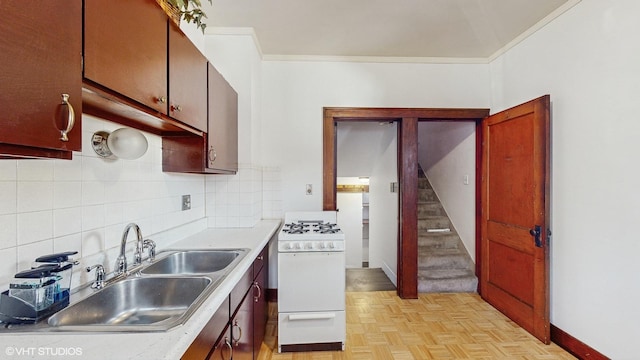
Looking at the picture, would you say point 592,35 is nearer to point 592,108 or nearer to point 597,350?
point 592,108

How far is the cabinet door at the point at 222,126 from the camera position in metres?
1.95

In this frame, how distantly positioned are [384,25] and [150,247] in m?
2.47

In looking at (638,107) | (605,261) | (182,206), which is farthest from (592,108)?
(182,206)

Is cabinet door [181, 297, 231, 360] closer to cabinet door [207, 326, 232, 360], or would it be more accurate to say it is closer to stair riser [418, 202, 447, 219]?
cabinet door [207, 326, 232, 360]

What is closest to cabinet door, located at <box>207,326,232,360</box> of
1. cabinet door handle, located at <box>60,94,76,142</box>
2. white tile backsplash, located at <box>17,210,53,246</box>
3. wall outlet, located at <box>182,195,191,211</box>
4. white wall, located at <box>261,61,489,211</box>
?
white tile backsplash, located at <box>17,210,53,246</box>

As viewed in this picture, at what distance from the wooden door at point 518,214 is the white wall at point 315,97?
2.36 ft

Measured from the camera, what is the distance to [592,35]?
2.05 meters

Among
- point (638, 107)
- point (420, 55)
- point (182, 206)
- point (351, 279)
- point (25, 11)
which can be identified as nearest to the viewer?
point (25, 11)

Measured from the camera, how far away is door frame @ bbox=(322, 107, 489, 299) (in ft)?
10.4

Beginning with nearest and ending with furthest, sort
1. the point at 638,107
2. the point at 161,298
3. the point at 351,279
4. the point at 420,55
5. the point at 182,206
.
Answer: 1. the point at 161,298
2. the point at 638,107
3. the point at 182,206
4. the point at 420,55
5. the point at 351,279

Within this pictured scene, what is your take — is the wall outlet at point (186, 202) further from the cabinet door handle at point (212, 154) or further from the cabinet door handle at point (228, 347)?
the cabinet door handle at point (228, 347)

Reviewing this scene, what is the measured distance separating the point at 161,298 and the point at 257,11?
2.17 m

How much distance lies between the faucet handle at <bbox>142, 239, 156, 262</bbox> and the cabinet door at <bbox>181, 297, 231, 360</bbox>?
56 centimetres

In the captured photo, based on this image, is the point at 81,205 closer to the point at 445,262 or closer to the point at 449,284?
the point at 449,284
